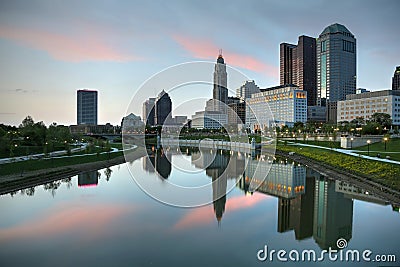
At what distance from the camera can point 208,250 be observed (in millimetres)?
7934

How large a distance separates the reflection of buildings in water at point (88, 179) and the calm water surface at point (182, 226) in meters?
1.48

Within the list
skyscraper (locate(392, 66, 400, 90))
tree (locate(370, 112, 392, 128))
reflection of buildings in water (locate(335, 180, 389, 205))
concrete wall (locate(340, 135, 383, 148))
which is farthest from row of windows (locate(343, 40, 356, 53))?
reflection of buildings in water (locate(335, 180, 389, 205))

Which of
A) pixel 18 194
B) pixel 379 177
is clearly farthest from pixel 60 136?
pixel 379 177

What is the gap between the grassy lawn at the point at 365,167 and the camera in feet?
48.1

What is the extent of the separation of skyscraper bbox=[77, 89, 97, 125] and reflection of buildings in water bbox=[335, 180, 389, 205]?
320ft

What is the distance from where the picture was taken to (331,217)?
10820 mm

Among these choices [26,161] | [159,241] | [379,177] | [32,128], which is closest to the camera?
[159,241]

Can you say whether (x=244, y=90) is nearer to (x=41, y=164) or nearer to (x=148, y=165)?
(x=148, y=165)

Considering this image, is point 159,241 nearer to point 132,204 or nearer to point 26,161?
point 132,204

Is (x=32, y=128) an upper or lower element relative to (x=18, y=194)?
upper

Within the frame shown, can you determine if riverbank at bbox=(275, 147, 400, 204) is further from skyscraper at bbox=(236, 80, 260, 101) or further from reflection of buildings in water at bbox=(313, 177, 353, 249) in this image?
skyscraper at bbox=(236, 80, 260, 101)

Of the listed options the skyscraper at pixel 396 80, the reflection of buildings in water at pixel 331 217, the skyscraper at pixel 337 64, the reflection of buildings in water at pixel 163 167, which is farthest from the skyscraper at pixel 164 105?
the skyscraper at pixel 396 80

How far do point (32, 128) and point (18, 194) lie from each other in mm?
16295

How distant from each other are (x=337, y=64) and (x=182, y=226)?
125666 mm
